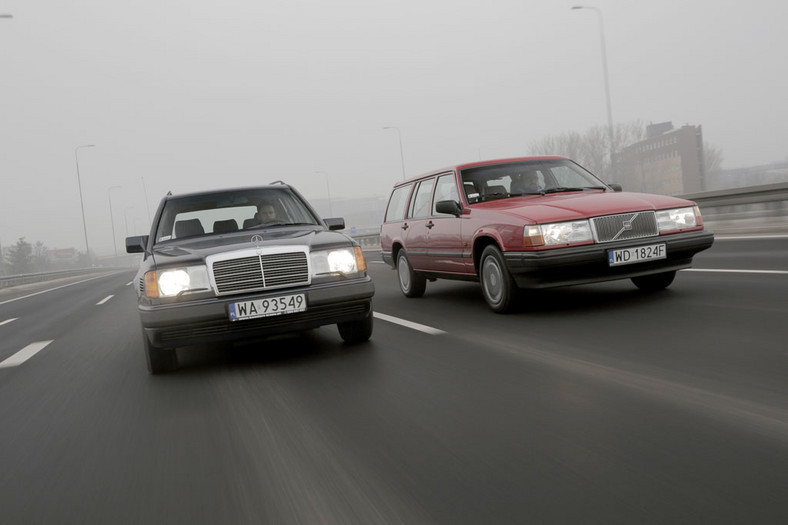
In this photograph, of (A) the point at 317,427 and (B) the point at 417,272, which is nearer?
(A) the point at 317,427

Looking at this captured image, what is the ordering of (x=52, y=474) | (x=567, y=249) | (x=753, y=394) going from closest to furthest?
(x=52, y=474) < (x=753, y=394) < (x=567, y=249)

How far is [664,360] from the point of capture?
442 cm

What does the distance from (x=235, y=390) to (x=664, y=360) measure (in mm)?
2809

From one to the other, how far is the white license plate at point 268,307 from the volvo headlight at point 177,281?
0.30m

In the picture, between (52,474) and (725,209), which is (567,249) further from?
(725,209)

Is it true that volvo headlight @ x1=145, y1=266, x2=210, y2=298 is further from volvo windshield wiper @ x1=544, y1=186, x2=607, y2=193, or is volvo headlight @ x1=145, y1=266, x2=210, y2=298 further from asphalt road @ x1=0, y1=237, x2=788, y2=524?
volvo windshield wiper @ x1=544, y1=186, x2=607, y2=193

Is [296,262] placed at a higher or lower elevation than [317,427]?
higher

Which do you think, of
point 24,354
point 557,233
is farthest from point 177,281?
point 557,233

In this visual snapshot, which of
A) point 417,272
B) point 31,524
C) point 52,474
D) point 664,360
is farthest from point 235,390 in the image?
point 417,272

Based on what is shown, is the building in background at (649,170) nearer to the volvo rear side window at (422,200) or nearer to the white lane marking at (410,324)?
the volvo rear side window at (422,200)

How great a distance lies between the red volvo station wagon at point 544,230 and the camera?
6438mm

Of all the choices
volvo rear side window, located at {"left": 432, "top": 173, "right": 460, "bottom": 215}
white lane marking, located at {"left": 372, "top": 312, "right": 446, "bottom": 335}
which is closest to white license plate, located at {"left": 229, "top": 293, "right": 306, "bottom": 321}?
white lane marking, located at {"left": 372, "top": 312, "right": 446, "bottom": 335}

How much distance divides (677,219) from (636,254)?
70cm

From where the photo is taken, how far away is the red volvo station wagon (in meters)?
6.44
